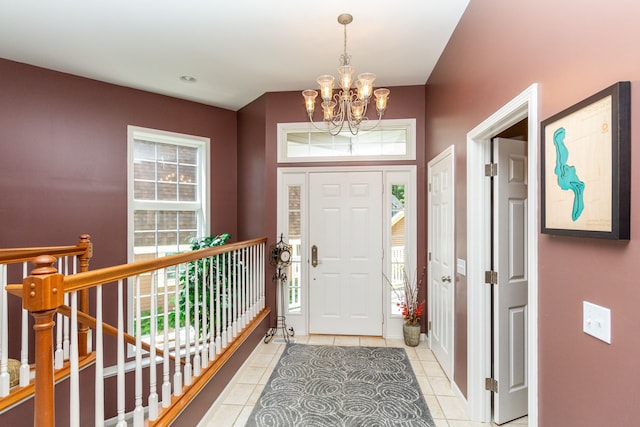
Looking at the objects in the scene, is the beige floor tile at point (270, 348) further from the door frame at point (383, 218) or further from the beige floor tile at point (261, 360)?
the door frame at point (383, 218)

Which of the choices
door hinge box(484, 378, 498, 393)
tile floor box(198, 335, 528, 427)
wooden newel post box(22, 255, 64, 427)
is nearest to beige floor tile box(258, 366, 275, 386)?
tile floor box(198, 335, 528, 427)

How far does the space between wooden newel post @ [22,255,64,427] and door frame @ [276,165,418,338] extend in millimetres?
2825

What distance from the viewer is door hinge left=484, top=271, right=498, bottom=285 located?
218 centimetres

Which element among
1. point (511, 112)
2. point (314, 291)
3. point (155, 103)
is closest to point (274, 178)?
point (314, 291)

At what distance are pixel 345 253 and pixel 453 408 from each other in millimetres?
1880

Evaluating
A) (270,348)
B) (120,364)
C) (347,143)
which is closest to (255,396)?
(270,348)

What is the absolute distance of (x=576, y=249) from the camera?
1197 mm

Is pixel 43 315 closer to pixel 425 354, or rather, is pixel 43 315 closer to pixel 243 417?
pixel 243 417

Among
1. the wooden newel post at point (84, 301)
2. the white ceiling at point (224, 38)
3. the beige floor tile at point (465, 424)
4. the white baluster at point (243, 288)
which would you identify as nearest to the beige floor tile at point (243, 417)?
the white baluster at point (243, 288)

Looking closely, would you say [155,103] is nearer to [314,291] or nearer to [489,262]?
[314,291]

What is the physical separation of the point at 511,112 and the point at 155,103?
151 inches

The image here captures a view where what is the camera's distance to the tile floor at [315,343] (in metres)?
2.26

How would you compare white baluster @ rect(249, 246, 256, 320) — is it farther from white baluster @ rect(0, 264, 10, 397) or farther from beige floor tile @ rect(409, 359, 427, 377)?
white baluster @ rect(0, 264, 10, 397)

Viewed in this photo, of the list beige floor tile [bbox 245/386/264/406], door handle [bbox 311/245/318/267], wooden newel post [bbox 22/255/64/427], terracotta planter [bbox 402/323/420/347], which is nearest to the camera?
wooden newel post [bbox 22/255/64/427]
